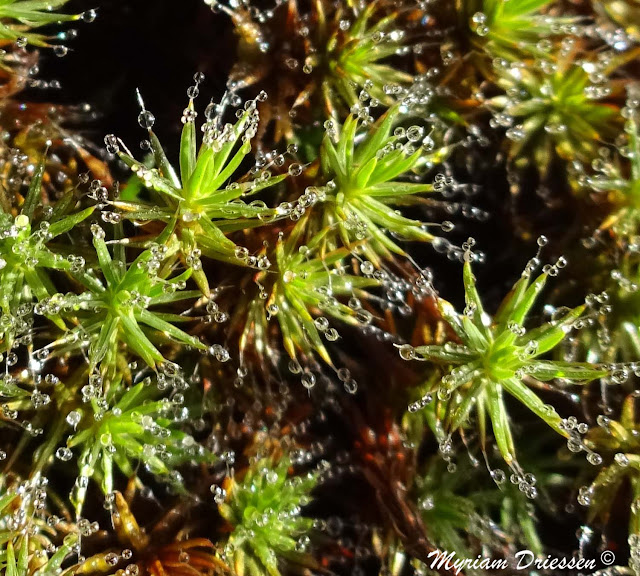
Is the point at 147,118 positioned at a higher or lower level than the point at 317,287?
higher

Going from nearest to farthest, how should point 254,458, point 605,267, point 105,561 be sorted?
point 105,561, point 254,458, point 605,267

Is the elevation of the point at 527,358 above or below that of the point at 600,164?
below

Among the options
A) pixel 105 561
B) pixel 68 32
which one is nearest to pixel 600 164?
pixel 68 32

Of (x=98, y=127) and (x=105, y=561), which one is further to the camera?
(x=98, y=127)

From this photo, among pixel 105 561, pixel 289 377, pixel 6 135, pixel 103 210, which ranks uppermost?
pixel 6 135

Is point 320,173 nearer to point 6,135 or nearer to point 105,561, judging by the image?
point 6,135

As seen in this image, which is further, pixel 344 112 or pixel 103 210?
pixel 344 112

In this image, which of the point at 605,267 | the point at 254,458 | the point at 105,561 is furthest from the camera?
the point at 605,267

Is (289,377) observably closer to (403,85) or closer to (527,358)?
(527,358)

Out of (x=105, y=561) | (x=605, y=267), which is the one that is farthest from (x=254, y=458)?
(x=605, y=267)
